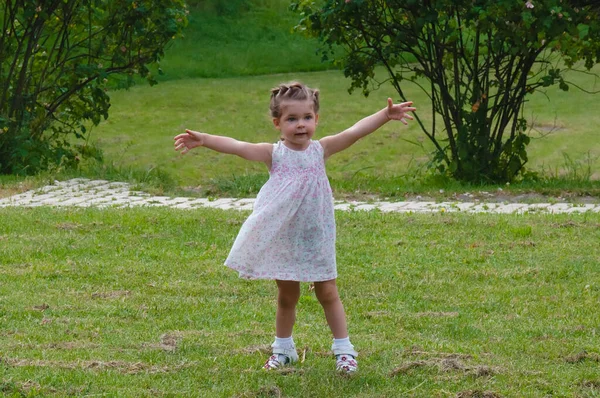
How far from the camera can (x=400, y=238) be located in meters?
7.93

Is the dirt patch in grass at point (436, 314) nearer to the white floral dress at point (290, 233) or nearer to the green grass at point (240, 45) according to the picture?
the white floral dress at point (290, 233)

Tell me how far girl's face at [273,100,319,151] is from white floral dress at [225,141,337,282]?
0.26 feet

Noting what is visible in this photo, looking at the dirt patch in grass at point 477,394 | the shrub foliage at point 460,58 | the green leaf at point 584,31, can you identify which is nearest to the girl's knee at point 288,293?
the dirt patch in grass at point 477,394

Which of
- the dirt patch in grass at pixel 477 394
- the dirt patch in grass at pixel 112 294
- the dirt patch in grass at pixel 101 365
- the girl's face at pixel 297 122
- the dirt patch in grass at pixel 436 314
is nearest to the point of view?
the dirt patch in grass at pixel 477 394

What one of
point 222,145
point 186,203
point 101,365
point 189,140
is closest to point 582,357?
point 222,145

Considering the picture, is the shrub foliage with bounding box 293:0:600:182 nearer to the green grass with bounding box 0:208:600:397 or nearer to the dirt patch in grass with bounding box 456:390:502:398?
the green grass with bounding box 0:208:600:397

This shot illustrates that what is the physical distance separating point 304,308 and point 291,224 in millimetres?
1464

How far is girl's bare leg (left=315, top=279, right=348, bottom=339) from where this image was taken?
4.57 m

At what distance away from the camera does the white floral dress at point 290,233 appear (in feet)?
14.8

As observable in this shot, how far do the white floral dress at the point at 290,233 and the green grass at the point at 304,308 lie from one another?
450 millimetres

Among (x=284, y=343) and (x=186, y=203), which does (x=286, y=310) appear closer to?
(x=284, y=343)

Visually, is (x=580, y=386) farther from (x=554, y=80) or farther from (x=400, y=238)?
(x=554, y=80)

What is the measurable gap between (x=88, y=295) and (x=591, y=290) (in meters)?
3.11

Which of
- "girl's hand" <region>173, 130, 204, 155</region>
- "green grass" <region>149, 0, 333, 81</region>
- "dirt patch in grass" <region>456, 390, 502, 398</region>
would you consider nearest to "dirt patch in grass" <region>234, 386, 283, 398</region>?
"dirt patch in grass" <region>456, 390, 502, 398</region>
